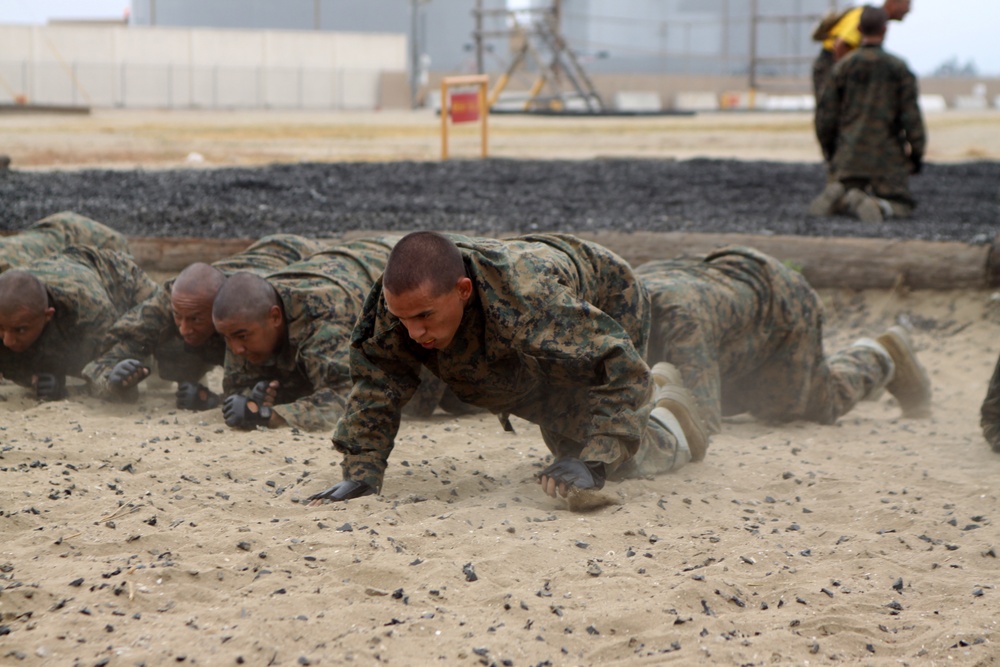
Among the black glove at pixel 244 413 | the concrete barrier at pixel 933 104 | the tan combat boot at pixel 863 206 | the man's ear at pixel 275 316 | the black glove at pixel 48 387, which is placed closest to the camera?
the black glove at pixel 244 413

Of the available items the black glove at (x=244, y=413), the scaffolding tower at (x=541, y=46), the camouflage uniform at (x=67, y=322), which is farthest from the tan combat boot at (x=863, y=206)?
the scaffolding tower at (x=541, y=46)

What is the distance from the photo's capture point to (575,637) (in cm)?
275

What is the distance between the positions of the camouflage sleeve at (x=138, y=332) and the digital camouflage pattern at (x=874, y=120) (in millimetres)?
6011

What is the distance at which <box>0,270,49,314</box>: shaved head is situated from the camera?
5297 mm

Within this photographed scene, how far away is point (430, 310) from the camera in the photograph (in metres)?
3.35

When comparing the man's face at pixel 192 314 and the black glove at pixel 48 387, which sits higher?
the man's face at pixel 192 314

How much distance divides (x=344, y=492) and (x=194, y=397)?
1.92 meters

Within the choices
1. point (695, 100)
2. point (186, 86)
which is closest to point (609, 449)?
point (695, 100)

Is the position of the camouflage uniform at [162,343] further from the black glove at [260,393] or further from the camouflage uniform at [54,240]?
the camouflage uniform at [54,240]

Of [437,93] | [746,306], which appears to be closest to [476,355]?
[746,306]

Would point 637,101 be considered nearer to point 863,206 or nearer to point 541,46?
point 541,46

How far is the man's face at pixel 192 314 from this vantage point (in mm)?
5254

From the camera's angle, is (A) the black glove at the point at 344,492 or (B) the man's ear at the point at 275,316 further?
(B) the man's ear at the point at 275,316

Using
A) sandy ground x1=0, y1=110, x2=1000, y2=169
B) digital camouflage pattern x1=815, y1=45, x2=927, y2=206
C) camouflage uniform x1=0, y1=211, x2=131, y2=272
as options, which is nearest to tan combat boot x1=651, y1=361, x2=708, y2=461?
camouflage uniform x1=0, y1=211, x2=131, y2=272
